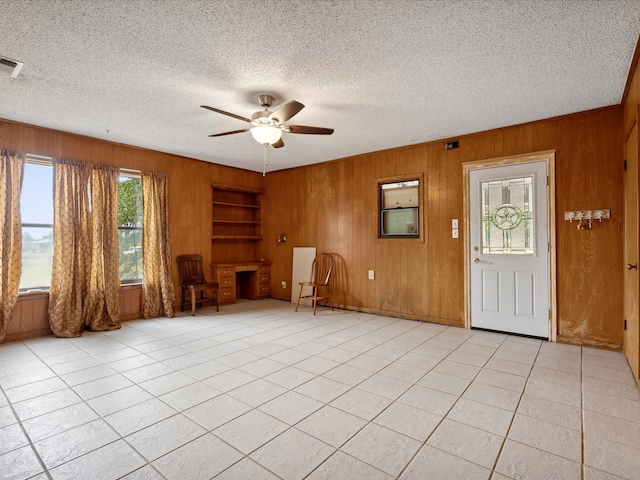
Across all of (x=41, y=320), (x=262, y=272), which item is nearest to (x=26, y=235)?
(x=41, y=320)

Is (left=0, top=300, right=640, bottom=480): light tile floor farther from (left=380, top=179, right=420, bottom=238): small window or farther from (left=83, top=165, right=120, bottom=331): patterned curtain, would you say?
(left=380, top=179, right=420, bottom=238): small window

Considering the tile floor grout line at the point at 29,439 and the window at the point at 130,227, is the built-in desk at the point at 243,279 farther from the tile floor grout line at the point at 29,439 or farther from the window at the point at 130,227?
the tile floor grout line at the point at 29,439

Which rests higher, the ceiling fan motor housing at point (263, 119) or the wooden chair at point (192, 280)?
the ceiling fan motor housing at point (263, 119)

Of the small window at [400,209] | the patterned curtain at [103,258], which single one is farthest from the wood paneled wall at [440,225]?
the patterned curtain at [103,258]

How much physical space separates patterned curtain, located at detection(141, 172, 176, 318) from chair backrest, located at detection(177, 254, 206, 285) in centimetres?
31

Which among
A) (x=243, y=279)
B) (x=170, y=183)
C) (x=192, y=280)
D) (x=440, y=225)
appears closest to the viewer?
(x=440, y=225)

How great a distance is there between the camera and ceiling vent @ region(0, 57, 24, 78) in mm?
2637

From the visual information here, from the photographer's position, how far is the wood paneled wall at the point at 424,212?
3.62 m

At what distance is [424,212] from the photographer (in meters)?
4.86

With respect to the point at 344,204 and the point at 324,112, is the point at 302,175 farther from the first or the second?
the point at 324,112

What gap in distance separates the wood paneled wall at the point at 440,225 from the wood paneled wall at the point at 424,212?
1cm

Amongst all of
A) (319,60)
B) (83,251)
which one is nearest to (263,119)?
(319,60)

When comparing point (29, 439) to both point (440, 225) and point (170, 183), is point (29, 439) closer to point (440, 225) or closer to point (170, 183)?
point (170, 183)

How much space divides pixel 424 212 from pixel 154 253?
4.04 meters
